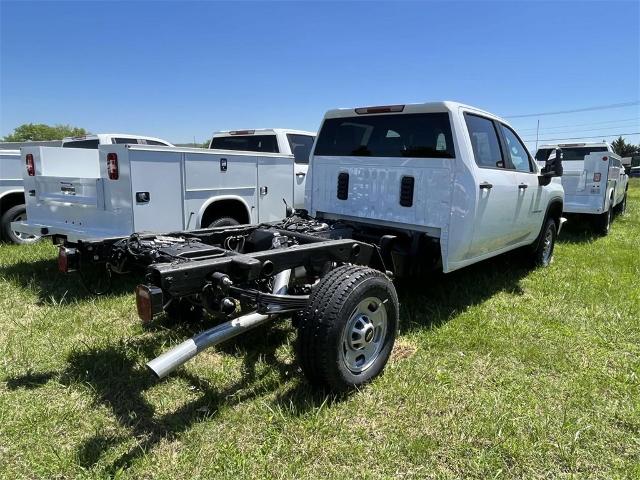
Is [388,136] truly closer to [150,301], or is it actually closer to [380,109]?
[380,109]

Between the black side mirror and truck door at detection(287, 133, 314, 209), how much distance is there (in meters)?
3.70

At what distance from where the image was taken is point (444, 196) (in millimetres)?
4484

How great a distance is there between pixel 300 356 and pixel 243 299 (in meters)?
0.50

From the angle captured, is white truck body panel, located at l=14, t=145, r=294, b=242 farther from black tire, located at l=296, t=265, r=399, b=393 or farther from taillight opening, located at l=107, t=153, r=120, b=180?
black tire, located at l=296, t=265, r=399, b=393

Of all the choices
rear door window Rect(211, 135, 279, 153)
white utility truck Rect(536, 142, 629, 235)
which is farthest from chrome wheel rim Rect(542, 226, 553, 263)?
rear door window Rect(211, 135, 279, 153)

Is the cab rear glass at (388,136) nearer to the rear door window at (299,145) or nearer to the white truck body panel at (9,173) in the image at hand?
the rear door window at (299,145)

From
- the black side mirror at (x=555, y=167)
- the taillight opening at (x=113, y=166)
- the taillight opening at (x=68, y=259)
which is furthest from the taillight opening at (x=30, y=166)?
the black side mirror at (x=555, y=167)

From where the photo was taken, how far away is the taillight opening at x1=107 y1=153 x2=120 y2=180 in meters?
5.00

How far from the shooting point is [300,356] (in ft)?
10.0

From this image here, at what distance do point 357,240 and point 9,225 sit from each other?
230 inches

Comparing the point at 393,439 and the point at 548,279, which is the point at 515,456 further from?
the point at 548,279

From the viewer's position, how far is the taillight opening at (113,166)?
5.00 metres

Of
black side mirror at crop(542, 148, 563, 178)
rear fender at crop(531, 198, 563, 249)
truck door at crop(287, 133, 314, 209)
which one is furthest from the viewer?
truck door at crop(287, 133, 314, 209)

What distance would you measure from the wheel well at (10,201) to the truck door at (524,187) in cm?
707
